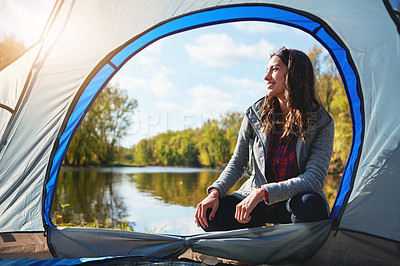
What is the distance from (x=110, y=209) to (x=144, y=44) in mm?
5019

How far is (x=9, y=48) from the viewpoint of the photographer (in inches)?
99.7

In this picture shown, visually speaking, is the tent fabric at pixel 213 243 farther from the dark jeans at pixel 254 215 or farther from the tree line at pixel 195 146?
the tree line at pixel 195 146

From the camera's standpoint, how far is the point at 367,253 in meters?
1.48

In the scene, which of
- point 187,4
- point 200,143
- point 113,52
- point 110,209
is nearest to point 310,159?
point 187,4

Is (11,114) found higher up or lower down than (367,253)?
higher up

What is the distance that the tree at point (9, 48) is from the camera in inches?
99.0

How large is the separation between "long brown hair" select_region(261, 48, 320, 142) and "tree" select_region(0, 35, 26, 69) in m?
1.93

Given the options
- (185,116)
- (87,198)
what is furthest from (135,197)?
(185,116)

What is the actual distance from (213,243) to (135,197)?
619 centimetres

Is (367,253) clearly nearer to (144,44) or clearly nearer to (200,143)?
(144,44)

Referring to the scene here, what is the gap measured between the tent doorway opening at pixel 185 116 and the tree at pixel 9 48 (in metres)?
2.97

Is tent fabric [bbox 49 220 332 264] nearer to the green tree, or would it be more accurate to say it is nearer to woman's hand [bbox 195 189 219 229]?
woman's hand [bbox 195 189 219 229]

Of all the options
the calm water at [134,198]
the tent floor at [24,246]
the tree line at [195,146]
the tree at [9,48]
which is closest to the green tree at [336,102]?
the tree line at [195,146]

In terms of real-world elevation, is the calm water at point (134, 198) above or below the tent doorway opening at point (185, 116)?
below
